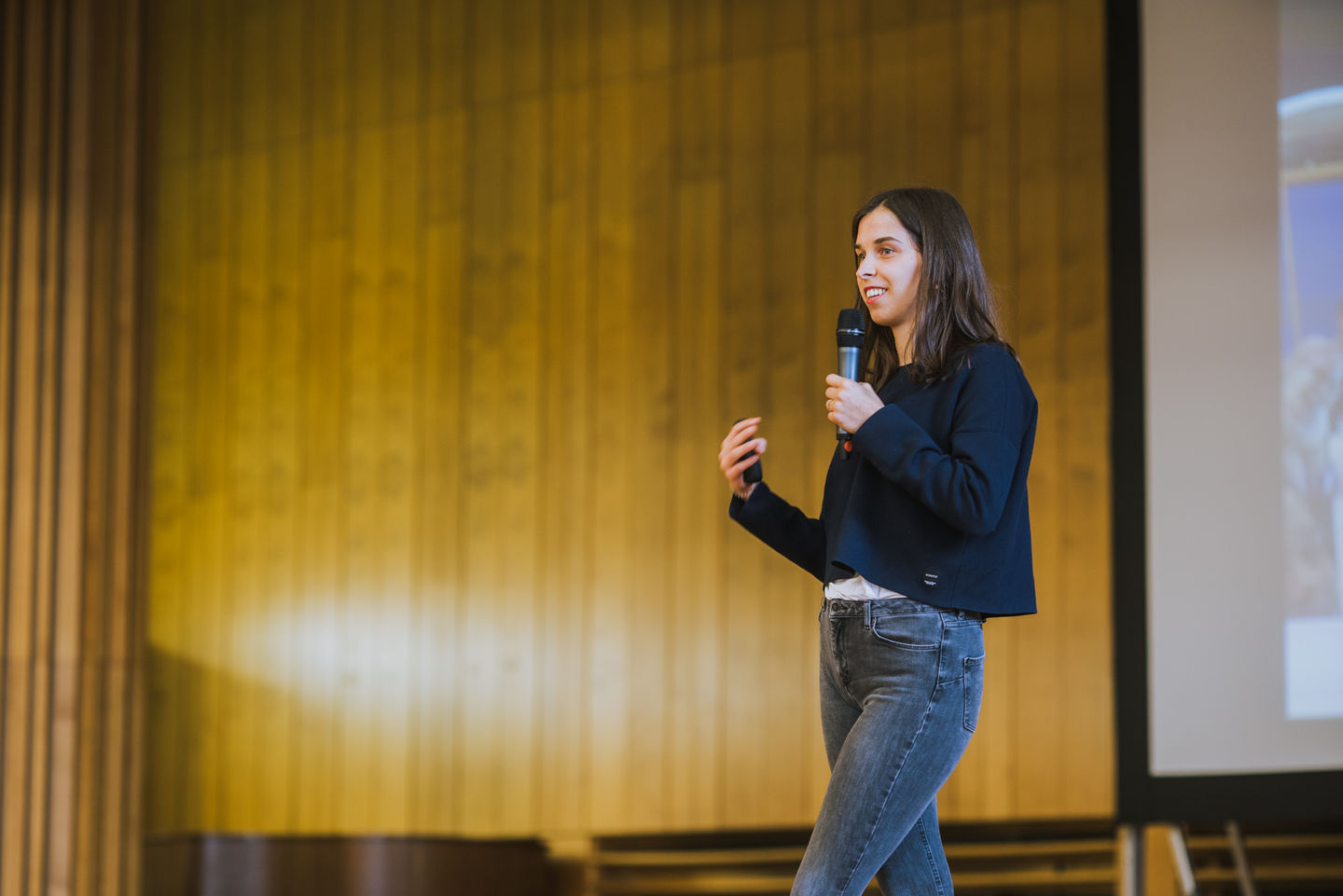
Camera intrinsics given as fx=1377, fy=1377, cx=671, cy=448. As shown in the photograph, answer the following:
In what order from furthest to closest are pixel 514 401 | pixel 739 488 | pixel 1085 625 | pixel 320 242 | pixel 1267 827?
1. pixel 320 242
2. pixel 514 401
3. pixel 1267 827
4. pixel 1085 625
5. pixel 739 488

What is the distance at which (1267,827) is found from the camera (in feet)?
15.9

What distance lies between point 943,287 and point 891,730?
0.47m

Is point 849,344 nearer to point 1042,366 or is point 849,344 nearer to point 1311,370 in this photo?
point 1311,370

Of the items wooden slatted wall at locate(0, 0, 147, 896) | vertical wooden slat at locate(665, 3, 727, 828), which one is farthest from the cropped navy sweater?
vertical wooden slat at locate(665, 3, 727, 828)

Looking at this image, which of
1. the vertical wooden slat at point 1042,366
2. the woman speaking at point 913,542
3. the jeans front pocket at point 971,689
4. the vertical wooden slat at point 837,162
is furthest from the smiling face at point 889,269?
the vertical wooden slat at point 837,162

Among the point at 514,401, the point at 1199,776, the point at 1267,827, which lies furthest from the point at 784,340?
the point at 1267,827

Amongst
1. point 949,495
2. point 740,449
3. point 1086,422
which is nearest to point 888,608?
point 949,495

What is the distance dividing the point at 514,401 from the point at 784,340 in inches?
48.3

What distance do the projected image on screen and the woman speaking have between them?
281 centimetres

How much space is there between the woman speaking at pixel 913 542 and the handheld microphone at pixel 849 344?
29 mm

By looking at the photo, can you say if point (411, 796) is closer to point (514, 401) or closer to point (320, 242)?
point (514, 401)

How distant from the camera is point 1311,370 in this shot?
394cm

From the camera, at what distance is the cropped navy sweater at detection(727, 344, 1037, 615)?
4.45 feet

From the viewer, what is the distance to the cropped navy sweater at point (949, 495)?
1.36 metres
